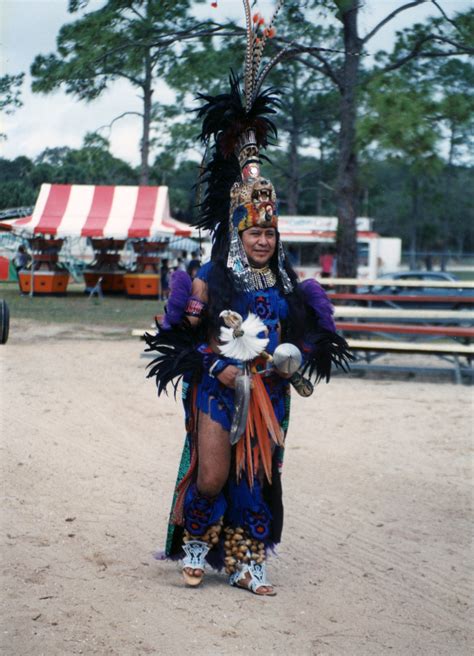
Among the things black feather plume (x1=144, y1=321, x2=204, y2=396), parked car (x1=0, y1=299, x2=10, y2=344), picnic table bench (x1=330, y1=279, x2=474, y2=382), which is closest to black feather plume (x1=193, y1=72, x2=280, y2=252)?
black feather plume (x1=144, y1=321, x2=204, y2=396)

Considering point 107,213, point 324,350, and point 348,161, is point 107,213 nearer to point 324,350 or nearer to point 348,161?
point 348,161

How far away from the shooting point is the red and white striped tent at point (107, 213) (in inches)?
785

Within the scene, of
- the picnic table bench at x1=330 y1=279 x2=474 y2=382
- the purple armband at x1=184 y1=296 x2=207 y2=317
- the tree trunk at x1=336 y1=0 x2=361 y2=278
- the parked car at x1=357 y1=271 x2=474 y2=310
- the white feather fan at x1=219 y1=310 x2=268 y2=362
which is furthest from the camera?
the parked car at x1=357 y1=271 x2=474 y2=310

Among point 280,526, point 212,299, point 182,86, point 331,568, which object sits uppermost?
point 182,86

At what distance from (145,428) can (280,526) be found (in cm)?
341

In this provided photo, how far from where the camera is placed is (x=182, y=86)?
45.4ft

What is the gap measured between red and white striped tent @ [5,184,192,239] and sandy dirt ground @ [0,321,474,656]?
1139 cm

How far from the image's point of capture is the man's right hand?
3.93 m

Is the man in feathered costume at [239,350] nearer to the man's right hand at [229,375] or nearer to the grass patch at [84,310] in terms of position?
the man's right hand at [229,375]

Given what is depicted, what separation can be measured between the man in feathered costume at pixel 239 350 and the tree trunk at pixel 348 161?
654 centimetres

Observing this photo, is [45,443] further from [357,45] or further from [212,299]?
[357,45]

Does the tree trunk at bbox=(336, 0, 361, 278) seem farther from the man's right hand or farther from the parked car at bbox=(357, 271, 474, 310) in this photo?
the man's right hand

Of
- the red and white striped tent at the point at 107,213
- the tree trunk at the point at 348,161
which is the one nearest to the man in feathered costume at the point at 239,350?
the tree trunk at the point at 348,161

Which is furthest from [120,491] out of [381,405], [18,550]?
[381,405]
